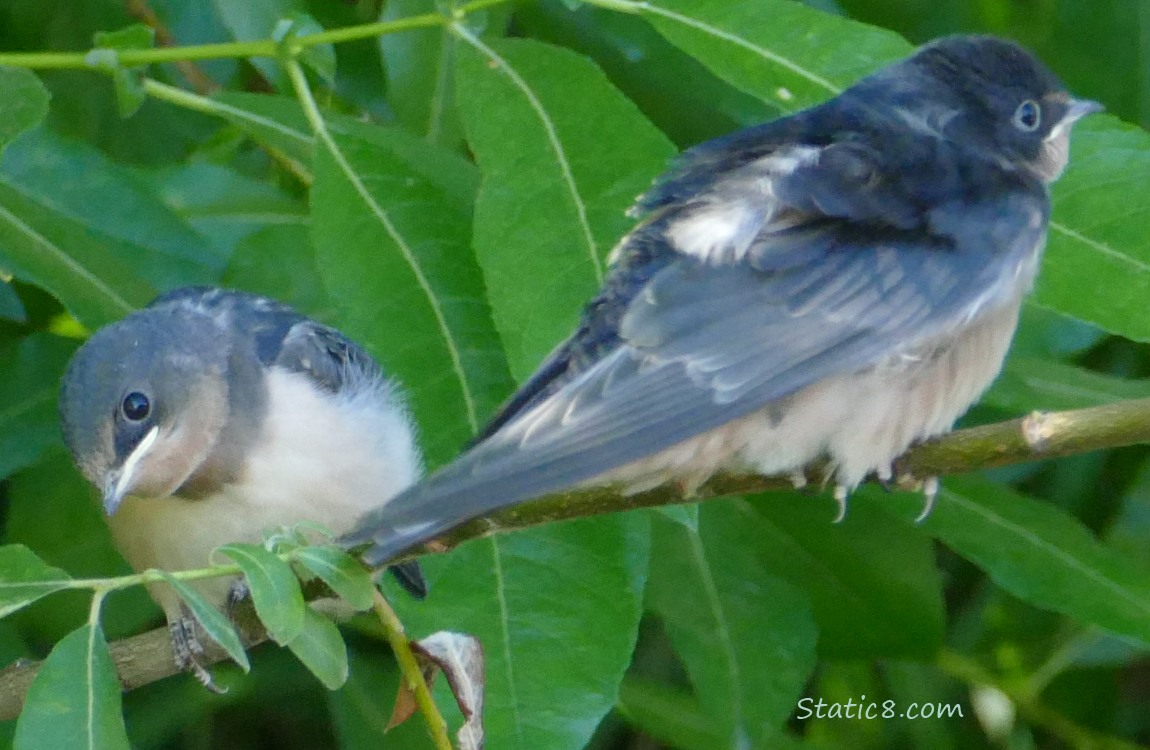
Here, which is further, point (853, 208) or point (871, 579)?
point (871, 579)

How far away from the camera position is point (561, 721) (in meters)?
1.60

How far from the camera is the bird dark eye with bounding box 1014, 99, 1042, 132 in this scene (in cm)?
196

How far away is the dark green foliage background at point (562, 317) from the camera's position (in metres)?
1.72

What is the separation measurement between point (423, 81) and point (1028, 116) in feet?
2.59

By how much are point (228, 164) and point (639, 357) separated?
47.0 inches

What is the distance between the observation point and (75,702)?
126 centimetres

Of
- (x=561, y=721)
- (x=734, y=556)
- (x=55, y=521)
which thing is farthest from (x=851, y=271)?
(x=55, y=521)

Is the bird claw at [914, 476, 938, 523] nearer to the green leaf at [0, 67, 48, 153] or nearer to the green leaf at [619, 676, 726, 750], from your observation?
the green leaf at [619, 676, 726, 750]

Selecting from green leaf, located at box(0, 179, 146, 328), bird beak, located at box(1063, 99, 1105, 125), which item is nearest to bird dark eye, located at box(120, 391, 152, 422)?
green leaf, located at box(0, 179, 146, 328)

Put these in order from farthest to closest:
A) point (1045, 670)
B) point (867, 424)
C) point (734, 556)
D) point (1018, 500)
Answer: point (1045, 670), point (734, 556), point (1018, 500), point (867, 424)

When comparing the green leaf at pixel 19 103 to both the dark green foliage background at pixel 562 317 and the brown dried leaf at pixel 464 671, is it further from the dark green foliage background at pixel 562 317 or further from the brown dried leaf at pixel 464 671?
the brown dried leaf at pixel 464 671

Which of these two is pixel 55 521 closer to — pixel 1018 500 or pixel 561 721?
pixel 561 721

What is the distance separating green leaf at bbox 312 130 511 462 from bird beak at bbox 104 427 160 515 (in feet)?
0.88

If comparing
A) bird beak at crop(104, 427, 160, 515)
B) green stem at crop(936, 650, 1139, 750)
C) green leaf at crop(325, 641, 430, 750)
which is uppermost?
bird beak at crop(104, 427, 160, 515)
